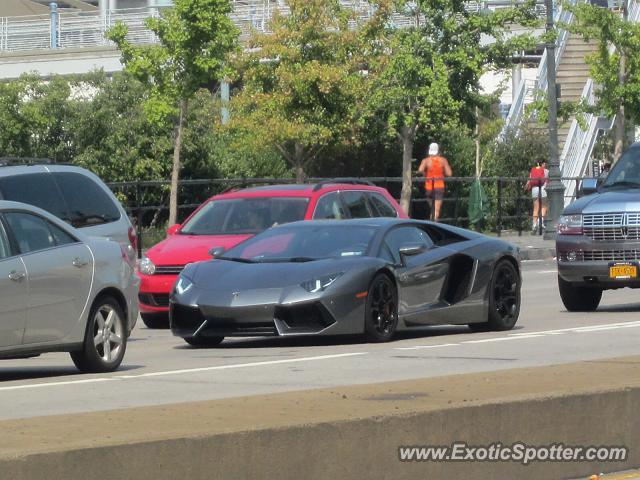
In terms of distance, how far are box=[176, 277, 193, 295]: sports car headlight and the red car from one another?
288cm

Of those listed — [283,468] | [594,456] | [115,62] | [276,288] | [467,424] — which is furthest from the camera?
[115,62]

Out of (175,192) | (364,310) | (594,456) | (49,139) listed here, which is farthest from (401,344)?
(49,139)

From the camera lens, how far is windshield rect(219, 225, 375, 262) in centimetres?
1466

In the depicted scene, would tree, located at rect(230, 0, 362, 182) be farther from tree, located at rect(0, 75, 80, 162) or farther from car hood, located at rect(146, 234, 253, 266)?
car hood, located at rect(146, 234, 253, 266)

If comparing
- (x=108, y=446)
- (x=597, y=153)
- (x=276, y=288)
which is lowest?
(x=597, y=153)

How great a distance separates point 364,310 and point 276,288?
83cm

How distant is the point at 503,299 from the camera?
625 inches

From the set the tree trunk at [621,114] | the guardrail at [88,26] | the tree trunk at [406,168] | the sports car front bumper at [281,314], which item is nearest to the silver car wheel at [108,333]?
the sports car front bumper at [281,314]

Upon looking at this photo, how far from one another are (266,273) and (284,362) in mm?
1751

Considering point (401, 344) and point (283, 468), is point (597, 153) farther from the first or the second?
point (283, 468)

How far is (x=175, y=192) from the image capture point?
29719 mm

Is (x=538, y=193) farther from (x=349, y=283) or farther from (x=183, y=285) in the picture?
(x=349, y=283)

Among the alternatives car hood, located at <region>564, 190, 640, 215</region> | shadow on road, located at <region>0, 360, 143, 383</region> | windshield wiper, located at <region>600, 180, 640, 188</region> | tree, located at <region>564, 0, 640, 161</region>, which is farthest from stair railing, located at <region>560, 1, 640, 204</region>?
shadow on road, located at <region>0, 360, 143, 383</region>

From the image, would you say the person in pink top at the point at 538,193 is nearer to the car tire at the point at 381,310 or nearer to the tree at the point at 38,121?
the tree at the point at 38,121
